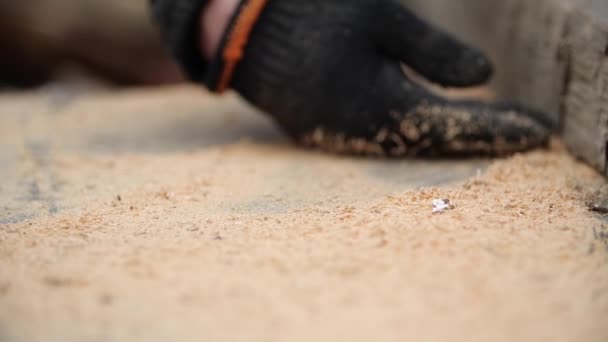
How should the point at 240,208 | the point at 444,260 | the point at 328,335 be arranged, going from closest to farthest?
the point at 328,335 → the point at 444,260 → the point at 240,208

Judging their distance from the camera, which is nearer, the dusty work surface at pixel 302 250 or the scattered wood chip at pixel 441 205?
the dusty work surface at pixel 302 250

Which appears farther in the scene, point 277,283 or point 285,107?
point 285,107

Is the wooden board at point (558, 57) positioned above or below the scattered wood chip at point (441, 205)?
above

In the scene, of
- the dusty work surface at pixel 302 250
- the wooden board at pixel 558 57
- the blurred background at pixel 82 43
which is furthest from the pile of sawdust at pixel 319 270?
the blurred background at pixel 82 43

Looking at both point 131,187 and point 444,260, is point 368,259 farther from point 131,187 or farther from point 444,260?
point 131,187

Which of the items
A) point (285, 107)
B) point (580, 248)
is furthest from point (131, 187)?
point (580, 248)

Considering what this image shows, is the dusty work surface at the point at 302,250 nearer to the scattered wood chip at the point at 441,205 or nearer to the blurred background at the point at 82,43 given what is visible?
the scattered wood chip at the point at 441,205

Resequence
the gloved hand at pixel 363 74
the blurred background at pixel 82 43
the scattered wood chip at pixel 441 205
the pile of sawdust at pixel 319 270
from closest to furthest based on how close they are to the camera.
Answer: the pile of sawdust at pixel 319 270
the scattered wood chip at pixel 441 205
the gloved hand at pixel 363 74
the blurred background at pixel 82 43

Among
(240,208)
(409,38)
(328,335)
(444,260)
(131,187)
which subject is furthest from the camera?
(409,38)
